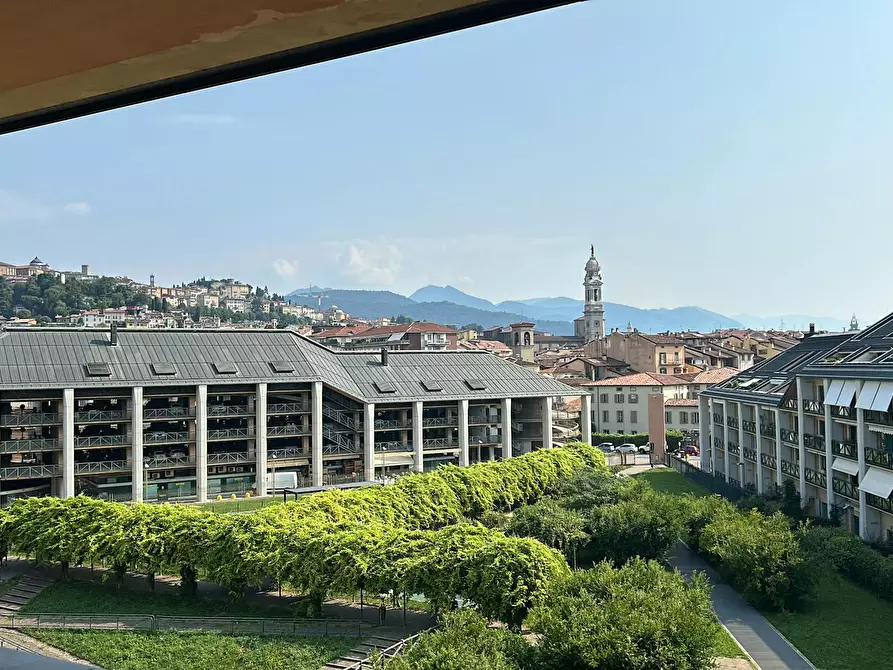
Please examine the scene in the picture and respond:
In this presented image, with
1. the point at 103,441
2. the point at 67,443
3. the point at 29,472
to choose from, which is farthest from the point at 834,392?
the point at 29,472

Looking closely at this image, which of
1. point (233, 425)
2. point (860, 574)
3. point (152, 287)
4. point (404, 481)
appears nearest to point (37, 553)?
point (404, 481)

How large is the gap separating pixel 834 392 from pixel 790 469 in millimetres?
6631

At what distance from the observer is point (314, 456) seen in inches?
1838

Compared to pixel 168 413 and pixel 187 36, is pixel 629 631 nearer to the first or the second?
pixel 187 36

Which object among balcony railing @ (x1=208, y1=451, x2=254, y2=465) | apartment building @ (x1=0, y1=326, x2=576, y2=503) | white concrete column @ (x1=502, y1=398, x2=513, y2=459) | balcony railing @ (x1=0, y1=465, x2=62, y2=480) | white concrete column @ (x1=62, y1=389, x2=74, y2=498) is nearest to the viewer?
balcony railing @ (x1=0, y1=465, x2=62, y2=480)

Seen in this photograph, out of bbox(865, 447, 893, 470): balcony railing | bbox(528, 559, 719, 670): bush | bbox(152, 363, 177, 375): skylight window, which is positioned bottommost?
bbox(528, 559, 719, 670): bush

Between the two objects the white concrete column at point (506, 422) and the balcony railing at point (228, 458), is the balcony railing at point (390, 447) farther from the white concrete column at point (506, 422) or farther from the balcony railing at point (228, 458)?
the balcony railing at point (228, 458)

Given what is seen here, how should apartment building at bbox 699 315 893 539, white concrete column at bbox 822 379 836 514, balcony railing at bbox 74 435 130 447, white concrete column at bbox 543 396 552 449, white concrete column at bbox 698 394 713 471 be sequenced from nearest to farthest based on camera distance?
apartment building at bbox 699 315 893 539, white concrete column at bbox 822 379 836 514, balcony railing at bbox 74 435 130 447, white concrete column at bbox 698 394 713 471, white concrete column at bbox 543 396 552 449

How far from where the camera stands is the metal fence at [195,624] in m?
24.5

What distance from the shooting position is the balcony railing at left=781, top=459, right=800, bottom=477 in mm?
36906

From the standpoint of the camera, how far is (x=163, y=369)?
44.1 meters

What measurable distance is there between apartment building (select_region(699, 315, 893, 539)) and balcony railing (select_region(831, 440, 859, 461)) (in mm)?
47

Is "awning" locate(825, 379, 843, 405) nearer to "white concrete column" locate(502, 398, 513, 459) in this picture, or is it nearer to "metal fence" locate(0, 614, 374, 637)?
"metal fence" locate(0, 614, 374, 637)

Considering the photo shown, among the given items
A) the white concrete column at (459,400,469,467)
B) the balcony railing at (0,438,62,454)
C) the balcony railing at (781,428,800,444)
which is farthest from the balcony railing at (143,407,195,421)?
the balcony railing at (781,428,800,444)
